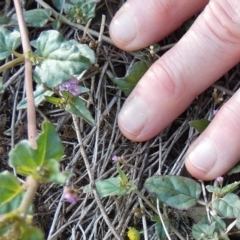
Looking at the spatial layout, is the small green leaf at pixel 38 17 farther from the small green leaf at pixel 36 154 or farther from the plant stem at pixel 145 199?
the small green leaf at pixel 36 154

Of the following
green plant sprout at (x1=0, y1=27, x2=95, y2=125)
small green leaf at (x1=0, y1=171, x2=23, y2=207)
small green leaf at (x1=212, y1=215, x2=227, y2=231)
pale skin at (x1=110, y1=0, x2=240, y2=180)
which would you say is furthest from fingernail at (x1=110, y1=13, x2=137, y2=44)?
small green leaf at (x1=0, y1=171, x2=23, y2=207)

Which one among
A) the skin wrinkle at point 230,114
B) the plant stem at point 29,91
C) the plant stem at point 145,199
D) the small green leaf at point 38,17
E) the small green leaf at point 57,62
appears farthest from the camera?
the small green leaf at point 38,17

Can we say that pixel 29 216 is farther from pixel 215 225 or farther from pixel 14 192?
pixel 215 225

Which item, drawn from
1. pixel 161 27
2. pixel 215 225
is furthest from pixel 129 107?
pixel 215 225

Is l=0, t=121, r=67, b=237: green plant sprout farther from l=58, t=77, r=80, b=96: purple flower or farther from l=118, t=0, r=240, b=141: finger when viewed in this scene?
l=118, t=0, r=240, b=141: finger

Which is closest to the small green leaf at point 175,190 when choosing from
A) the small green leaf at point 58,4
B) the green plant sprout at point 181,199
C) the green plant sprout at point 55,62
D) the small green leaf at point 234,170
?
the green plant sprout at point 181,199

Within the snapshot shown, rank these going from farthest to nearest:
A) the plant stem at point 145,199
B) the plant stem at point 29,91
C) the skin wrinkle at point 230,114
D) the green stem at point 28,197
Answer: the skin wrinkle at point 230,114 < the plant stem at point 145,199 < the plant stem at point 29,91 < the green stem at point 28,197

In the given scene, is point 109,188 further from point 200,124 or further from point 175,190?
point 200,124
